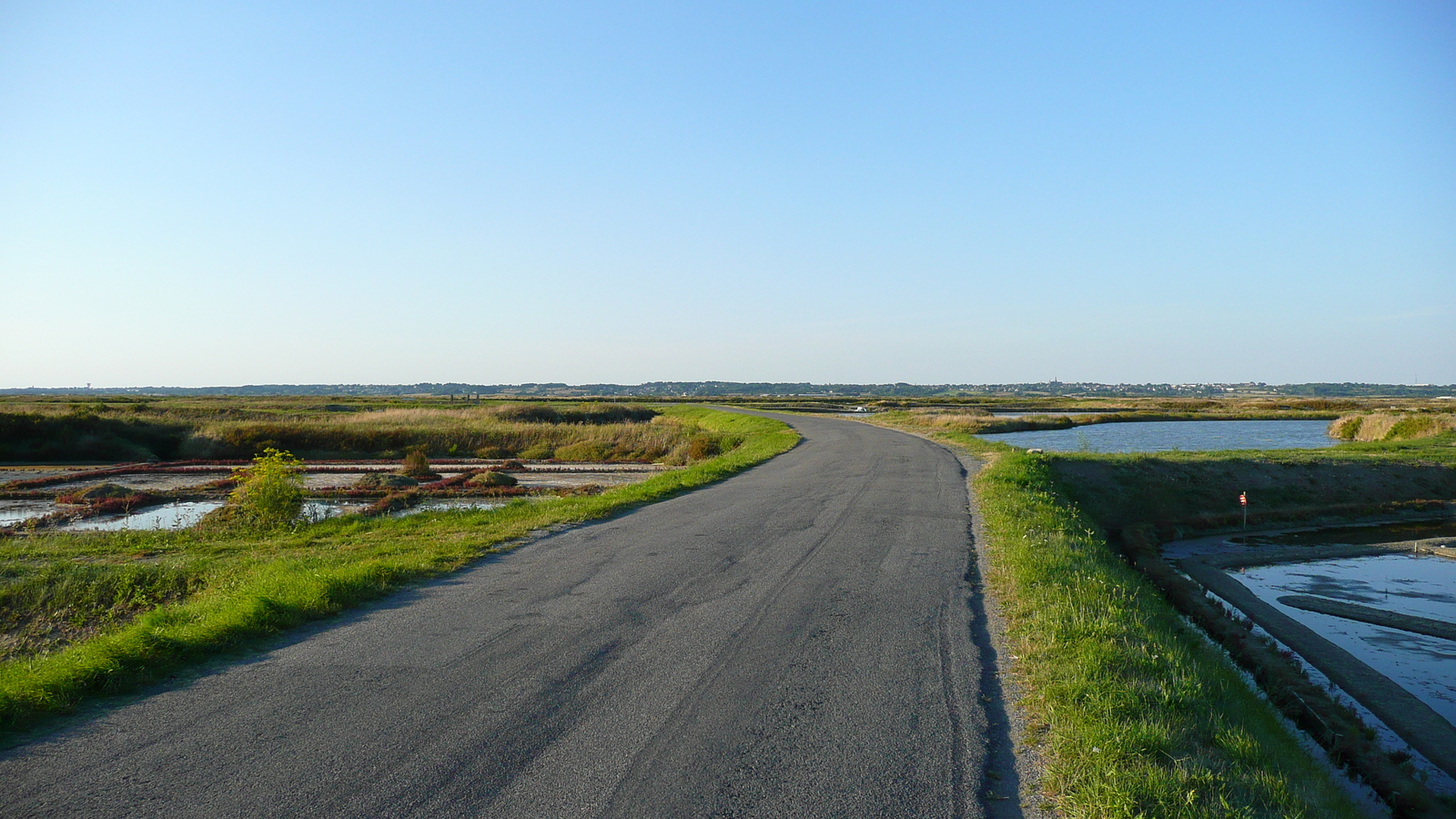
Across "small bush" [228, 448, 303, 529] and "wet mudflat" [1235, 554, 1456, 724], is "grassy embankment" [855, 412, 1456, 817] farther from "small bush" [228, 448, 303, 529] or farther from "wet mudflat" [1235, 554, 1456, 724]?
"small bush" [228, 448, 303, 529]

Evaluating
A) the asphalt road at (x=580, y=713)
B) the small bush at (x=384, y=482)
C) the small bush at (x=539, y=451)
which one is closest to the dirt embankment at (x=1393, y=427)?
the small bush at (x=539, y=451)

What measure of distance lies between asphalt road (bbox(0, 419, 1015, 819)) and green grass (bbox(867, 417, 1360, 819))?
0.48 m

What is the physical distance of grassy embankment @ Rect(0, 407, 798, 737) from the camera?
6.29 m

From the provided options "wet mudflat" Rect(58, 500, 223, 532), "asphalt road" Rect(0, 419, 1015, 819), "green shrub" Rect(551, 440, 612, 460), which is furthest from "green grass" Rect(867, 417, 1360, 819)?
"green shrub" Rect(551, 440, 612, 460)

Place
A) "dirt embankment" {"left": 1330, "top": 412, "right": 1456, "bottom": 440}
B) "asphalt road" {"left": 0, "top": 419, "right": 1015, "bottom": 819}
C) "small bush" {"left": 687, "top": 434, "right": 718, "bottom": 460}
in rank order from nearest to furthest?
"asphalt road" {"left": 0, "top": 419, "right": 1015, "bottom": 819} → "small bush" {"left": 687, "top": 434, "right": 718, "bottom": 460} → "dirt embankment" {"left": 1330, "top": 412, "right": 1456, "bottom": 440}

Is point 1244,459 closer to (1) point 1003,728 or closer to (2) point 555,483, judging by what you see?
(2) point 555,483

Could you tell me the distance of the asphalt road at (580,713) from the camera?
4410 millimetres

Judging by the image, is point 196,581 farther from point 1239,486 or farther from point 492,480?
point 1239,486

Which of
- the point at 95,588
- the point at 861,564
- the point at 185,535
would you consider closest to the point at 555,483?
the point at 185,535

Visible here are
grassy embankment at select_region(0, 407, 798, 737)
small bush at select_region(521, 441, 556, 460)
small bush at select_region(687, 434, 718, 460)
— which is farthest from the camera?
small bush at select_region(521, 441, 556, 460)

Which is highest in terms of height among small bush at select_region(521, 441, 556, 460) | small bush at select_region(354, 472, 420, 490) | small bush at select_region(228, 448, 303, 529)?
small bush at select_region(228, 448, 303, 529)

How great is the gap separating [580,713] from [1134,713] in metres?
3.82

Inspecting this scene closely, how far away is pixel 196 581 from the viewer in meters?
12.1

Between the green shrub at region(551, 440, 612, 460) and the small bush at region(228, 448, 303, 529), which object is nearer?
the small bush at region(228, 448, 303, 529)
